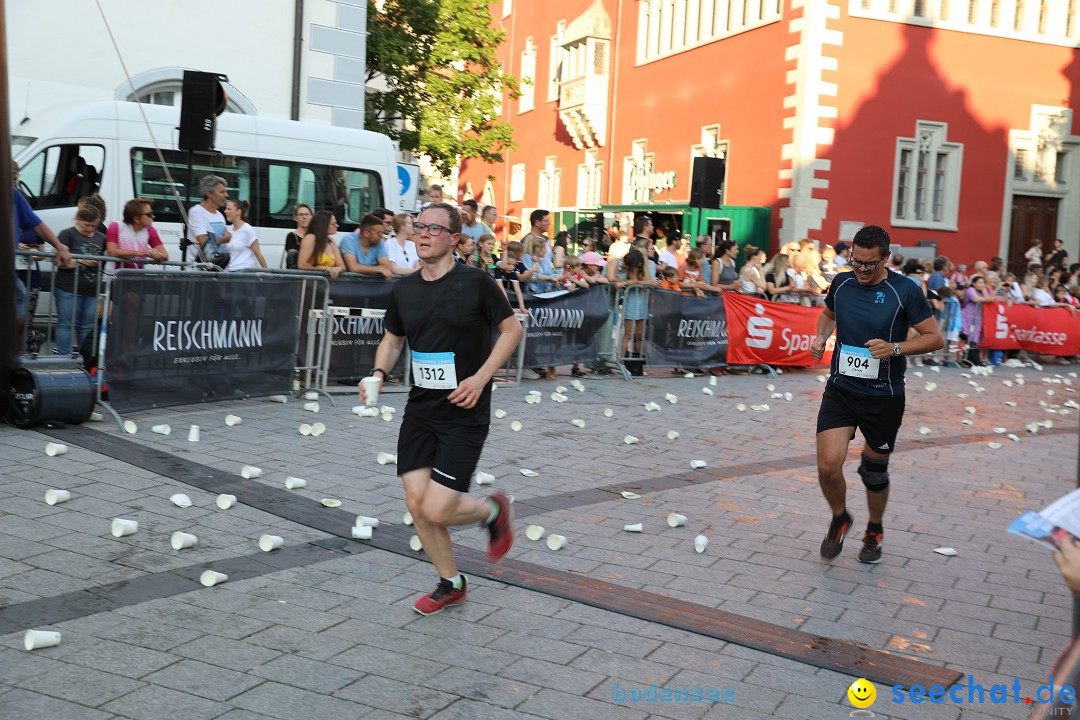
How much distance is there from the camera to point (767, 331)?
15688mm

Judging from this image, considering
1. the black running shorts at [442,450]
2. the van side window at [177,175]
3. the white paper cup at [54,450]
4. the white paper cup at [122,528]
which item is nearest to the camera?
the black running shorts at [442,450]

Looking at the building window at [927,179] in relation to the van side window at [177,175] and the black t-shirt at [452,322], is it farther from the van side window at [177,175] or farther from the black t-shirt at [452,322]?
the black t-shirt at [452,322]

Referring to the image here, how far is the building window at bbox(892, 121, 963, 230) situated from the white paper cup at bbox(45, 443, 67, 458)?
23.8 meters

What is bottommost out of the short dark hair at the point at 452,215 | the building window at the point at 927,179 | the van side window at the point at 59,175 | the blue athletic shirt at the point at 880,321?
the blue athletic shirt at the point at 880,321

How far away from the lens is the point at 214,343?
9.38 meters

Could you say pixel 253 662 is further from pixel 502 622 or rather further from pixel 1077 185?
pixel 1077 185

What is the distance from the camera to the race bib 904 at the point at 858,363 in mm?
6078

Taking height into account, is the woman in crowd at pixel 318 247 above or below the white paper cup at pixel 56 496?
above

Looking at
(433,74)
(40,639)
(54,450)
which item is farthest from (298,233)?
(433,74)

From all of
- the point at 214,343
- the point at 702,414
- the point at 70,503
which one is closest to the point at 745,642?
the point at 70,503

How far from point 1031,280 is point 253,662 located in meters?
20.5

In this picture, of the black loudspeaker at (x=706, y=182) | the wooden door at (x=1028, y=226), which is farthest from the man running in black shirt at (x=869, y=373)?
the wooden door at (x=1028, y=226)

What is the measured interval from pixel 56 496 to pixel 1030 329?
18375 millimetres

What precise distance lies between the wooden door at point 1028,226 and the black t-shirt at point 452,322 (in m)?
27.0
